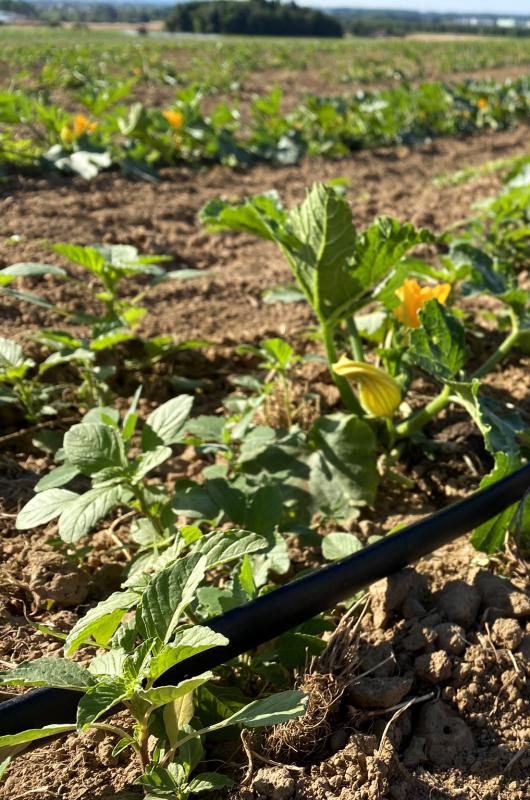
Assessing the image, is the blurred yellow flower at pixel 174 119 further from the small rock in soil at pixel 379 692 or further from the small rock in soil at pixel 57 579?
the small rock in soil at pixel 379 692

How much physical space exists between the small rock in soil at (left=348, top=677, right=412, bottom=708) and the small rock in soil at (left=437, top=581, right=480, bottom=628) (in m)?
0.22

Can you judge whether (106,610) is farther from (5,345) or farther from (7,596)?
(5,345)

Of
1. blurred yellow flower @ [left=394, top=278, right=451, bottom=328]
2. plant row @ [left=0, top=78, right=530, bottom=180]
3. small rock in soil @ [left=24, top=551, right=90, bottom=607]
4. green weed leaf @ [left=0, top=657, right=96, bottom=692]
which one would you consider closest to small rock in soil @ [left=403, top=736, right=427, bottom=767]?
green weed leaf @ [left=0, top=657, right=96, bottom=692]

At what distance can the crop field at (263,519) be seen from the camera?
132cm

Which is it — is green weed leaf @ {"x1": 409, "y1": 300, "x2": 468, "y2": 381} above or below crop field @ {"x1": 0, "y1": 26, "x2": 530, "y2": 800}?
above

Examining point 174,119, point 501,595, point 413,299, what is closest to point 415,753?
point 501,595

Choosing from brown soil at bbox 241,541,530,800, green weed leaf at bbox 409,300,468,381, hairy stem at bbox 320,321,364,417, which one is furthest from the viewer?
hairy stem at bbox 320,321,364,417

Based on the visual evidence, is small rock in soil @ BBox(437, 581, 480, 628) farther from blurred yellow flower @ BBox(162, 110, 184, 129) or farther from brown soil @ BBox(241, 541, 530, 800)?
blurred yellow flower @ BBox(162, 110, 184, 129)

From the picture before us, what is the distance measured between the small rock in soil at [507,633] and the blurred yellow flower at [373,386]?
2.27 ft

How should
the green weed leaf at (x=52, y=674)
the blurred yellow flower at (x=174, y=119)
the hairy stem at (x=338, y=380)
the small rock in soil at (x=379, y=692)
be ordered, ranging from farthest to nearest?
1. the blurred yellow flower at (x=174, y=119)
2. the hairy stem at (x=338, y=380)
3. the small rock in soil at (x=379, y=692)
4. the green weed leaf at (x=52, y=674)

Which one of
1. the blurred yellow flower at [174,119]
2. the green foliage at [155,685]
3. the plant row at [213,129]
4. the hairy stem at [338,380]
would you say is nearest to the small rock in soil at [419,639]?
the green foliage at [155,685]

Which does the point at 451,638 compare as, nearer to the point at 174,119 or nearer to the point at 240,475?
the point at 240,475

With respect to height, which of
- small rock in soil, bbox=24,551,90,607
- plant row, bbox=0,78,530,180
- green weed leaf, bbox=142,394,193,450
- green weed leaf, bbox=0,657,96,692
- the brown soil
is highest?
Answer: plant row, bbox=0,78,530,180

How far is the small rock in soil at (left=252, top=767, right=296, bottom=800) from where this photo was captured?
1.26 meters
